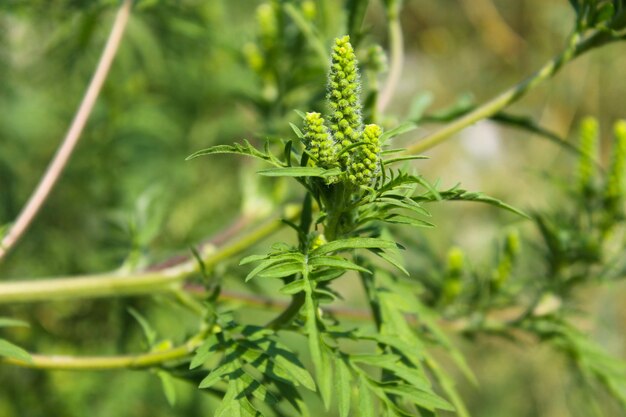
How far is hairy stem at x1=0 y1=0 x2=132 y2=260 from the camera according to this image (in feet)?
2.51

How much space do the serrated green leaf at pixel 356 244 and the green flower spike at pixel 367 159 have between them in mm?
40

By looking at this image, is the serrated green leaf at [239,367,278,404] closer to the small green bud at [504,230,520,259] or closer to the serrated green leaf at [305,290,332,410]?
the serrated green leaf at [305,290,332,410]

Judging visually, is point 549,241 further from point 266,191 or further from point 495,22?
point 495,22

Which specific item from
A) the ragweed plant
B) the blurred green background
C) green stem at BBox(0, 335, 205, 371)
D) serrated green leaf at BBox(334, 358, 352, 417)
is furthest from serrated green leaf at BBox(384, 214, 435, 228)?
the blurred green background

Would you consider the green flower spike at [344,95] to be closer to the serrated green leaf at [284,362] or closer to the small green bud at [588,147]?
the serrated green leaf at [284,362]

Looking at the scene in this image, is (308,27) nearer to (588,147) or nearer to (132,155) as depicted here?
(588,147)

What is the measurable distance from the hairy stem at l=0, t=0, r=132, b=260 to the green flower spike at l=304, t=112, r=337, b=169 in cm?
38

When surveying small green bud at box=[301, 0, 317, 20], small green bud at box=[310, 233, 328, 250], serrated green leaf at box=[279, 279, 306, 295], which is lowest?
serrated green leaf at box=[279, 279, 306, 295]

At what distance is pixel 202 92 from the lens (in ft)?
5.45

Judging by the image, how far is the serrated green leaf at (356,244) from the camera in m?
0.47

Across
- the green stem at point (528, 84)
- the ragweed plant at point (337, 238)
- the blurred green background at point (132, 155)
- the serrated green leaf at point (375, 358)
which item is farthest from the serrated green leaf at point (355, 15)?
the serrated green leaf at point (375, 358)

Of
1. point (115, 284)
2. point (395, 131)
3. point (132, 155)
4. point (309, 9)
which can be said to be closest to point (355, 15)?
point (309, 9)

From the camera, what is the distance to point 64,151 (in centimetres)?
83

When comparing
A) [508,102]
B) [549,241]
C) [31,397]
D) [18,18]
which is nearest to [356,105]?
[508,102]
